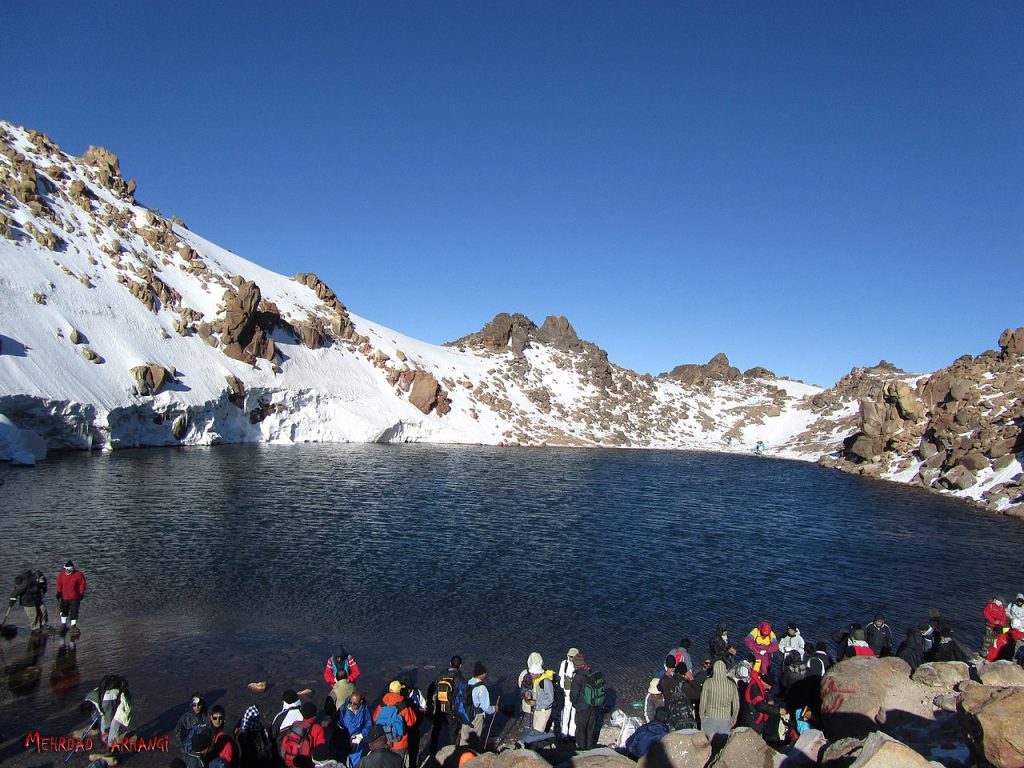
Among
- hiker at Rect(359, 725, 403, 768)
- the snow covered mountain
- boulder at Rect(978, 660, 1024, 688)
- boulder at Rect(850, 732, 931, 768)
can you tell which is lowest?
hiker at Rect(359, 725, 403, 768)

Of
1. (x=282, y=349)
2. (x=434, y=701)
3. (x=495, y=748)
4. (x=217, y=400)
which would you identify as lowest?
(x=495, y=748)

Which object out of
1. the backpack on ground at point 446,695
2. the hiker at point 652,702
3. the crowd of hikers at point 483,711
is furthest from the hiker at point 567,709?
the backpack on ground at point 446,695

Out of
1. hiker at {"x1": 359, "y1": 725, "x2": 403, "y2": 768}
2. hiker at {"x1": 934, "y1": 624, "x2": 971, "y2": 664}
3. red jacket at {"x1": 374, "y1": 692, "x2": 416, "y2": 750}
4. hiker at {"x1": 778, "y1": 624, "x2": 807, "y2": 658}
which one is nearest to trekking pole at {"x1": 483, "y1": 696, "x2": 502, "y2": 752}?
red jacket at {"x1": 374, "y1": 692, "x2": 416, "y2": 750}

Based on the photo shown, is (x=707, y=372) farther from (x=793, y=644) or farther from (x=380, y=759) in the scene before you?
(x=380, y=759)

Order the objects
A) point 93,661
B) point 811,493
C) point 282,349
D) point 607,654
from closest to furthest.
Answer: point 93,661
point 607,654
point 811,493
point 282,349

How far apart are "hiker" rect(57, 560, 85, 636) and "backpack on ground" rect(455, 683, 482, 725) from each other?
11.1 m

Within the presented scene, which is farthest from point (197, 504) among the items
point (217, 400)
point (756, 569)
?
point (217, 400)

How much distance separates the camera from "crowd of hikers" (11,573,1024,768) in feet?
33.1

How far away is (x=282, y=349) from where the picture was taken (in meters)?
88.7

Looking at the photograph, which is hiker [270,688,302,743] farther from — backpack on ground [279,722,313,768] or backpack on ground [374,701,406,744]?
backpack on ground [374,701,406,744]

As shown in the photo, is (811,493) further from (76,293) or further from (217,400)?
(76,293)

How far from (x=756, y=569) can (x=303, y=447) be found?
60.3m

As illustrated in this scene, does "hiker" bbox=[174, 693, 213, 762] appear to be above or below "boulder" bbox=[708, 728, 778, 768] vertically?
below

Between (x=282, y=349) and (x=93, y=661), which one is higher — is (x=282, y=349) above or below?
above
